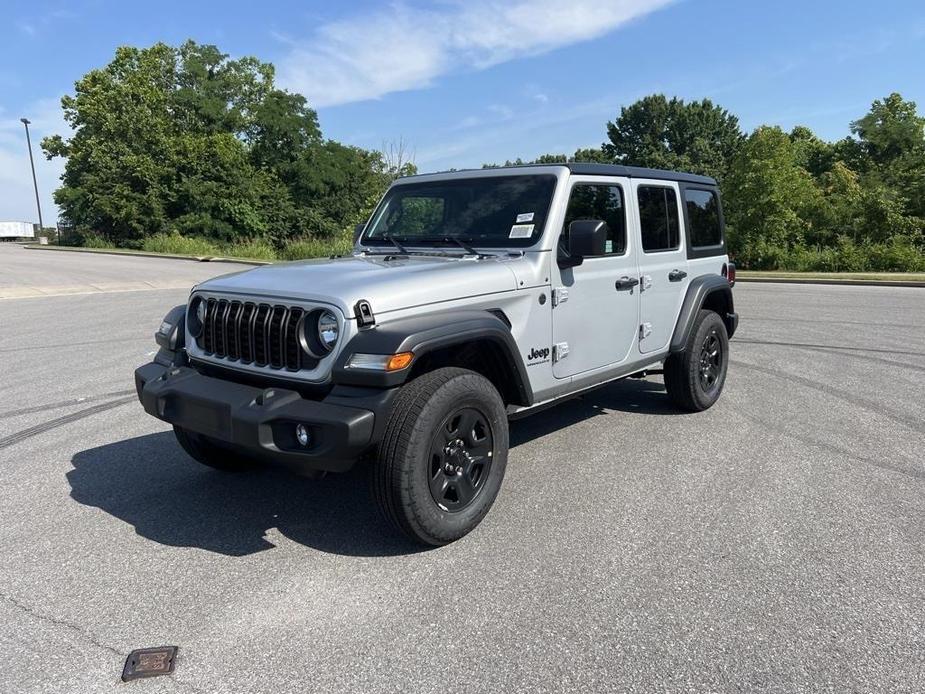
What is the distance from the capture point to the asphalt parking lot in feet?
8.38

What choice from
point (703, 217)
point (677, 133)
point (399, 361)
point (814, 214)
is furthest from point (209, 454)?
point (677, 133)

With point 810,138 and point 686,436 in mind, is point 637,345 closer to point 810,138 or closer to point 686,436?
point 686,436

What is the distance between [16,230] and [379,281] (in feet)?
221

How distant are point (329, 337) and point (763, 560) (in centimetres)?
236

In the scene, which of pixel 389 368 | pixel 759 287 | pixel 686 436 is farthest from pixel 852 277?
pixel 389 368

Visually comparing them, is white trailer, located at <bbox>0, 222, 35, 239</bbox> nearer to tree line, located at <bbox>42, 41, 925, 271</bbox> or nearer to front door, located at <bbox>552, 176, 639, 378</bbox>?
tree line, located at <bbox>42, 41, 925, 271</bbox>

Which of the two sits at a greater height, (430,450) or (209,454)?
(430,450)

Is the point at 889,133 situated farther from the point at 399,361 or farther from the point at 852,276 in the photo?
the point at 399,361

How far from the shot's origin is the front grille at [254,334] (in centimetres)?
339

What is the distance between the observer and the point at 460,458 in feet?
11.5

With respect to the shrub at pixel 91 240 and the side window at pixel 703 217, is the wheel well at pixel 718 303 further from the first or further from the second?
the shrub at pixel 91 240

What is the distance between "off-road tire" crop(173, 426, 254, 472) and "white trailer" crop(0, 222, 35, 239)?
65305 millimetres

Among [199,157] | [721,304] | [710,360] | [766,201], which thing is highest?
[199,157]

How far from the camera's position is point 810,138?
6141 cm
